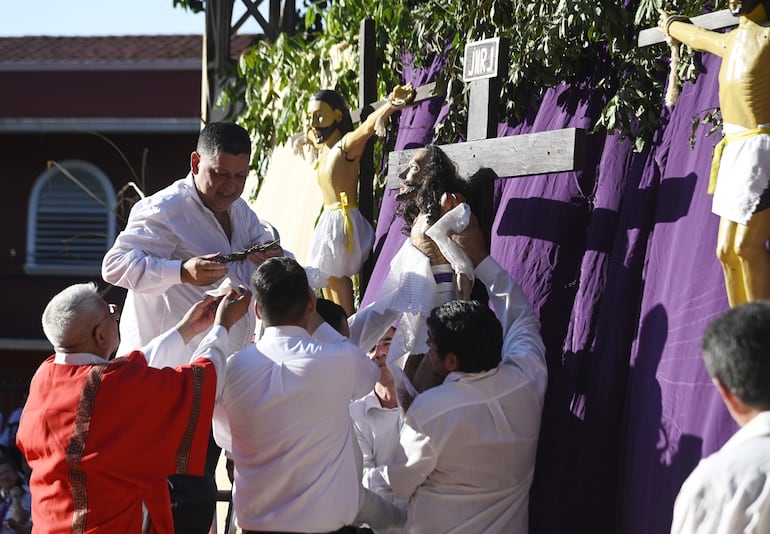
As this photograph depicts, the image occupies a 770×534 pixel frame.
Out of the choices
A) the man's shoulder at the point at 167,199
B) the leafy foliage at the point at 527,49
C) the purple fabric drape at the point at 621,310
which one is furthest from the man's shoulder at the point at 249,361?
the leafy foliage at the point at 527,49

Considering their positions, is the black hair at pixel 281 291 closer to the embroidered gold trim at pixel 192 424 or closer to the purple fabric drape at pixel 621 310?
the embroidered gold trim at pixel 192 424

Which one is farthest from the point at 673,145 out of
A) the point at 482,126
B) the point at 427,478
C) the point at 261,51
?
the point at 261,51

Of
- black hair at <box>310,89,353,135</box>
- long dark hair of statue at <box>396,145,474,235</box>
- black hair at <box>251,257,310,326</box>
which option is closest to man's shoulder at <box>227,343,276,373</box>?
black hair at <box>251,257,310,326</box>

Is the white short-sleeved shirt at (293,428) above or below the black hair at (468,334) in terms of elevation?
below

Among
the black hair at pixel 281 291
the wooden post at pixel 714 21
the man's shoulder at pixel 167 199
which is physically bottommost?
the black hair at pixel 281 291

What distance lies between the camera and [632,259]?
4785 mm

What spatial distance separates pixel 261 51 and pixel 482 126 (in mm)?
5951

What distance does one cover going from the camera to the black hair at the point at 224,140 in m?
4.68

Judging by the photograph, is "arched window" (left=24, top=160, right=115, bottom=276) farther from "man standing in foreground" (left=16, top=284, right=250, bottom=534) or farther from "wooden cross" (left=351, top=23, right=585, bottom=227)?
"man standing in foreground" (left=16, top=284, right=250, bottom=534)

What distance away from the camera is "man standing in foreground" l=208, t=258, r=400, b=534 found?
158 inches

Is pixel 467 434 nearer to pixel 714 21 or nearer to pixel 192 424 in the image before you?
pixel 192 424

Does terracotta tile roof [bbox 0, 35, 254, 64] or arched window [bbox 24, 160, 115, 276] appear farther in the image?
terracotta tile roof [bbox 0, 35, 254, 64]

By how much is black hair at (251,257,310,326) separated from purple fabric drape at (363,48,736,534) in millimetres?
1266

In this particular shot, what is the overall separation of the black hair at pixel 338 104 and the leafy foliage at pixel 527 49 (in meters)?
0.55
